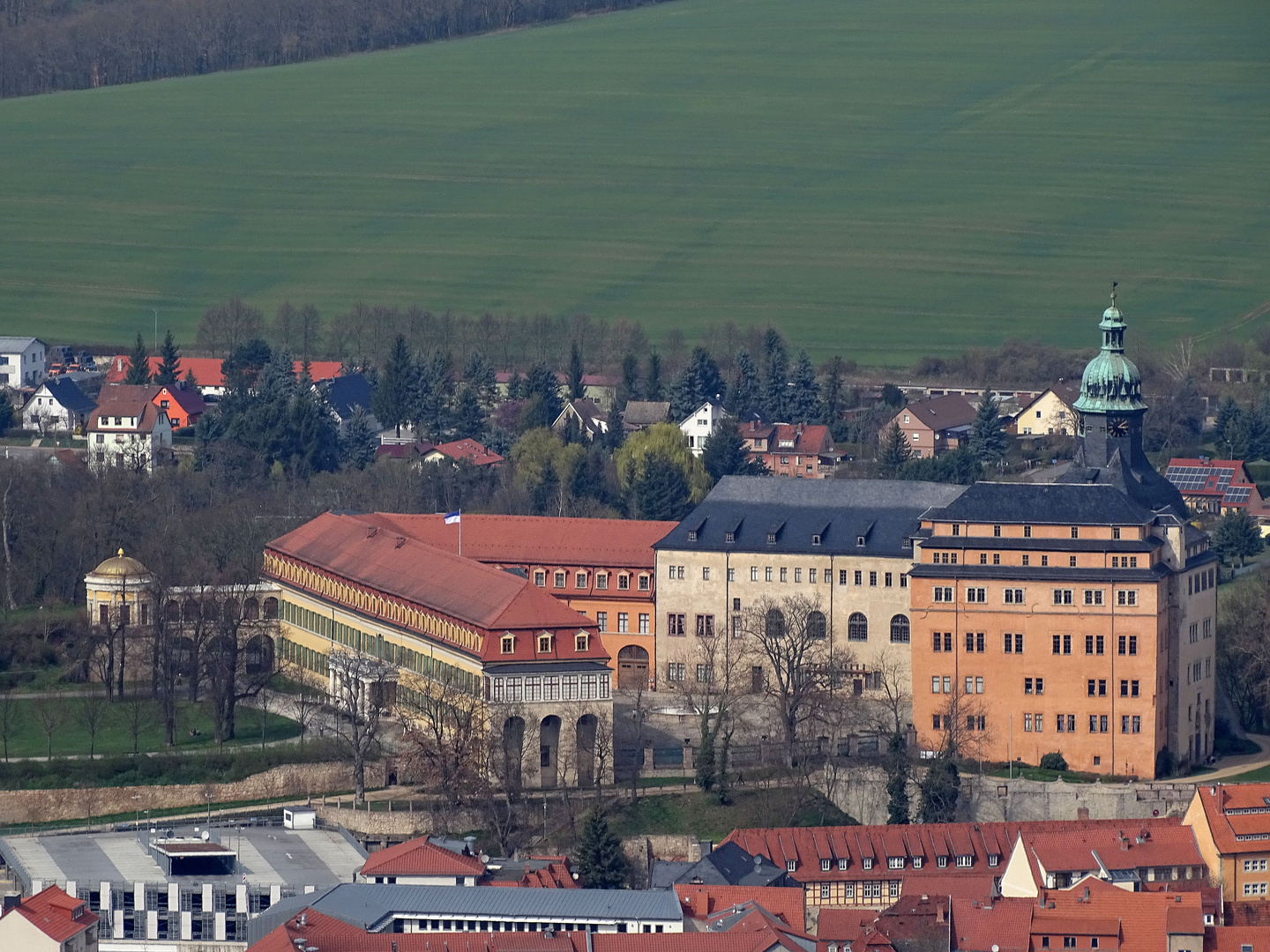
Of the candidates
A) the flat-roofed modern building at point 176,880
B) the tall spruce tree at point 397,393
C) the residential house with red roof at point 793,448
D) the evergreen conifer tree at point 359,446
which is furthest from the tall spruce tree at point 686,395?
the flat-roofed modern building at point 176,880

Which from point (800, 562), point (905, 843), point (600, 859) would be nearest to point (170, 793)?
point (600, 859)

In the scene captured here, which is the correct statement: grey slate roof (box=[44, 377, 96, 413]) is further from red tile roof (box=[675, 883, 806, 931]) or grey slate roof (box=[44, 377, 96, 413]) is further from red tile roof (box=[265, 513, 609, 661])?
red tile roof (box=[675, 883, 806, 931])

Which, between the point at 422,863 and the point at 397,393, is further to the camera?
the point at 397,393

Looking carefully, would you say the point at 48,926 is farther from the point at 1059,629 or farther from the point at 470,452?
the point at 470,452

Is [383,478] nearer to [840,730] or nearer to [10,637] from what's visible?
[10,637]

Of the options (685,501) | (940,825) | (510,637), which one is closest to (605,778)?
(510,637)

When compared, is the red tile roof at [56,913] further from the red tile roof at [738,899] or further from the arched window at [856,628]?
the arched window at [856,628]
